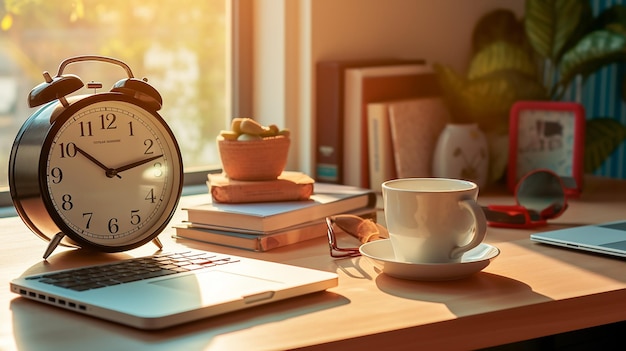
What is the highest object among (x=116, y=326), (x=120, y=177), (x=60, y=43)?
(x=60, y=43)

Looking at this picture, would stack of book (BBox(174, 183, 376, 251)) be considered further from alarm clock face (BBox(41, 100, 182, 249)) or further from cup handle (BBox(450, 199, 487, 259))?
cup handle (BBox(450, 199, 487, 259))

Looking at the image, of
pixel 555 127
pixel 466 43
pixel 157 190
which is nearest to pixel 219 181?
pixel 157 190

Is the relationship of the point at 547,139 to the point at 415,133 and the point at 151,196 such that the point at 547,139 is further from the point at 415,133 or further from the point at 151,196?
the point at 151,196

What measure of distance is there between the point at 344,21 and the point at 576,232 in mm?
764

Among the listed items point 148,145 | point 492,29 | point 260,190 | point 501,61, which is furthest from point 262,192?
point 492,29

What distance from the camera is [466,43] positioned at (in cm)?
215

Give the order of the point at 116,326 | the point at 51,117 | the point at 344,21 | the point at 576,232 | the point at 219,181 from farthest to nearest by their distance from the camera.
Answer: the point at 344,21 < the point at 219,181 < the point at 576,232 < the point at 51,117 < the point at 116,326

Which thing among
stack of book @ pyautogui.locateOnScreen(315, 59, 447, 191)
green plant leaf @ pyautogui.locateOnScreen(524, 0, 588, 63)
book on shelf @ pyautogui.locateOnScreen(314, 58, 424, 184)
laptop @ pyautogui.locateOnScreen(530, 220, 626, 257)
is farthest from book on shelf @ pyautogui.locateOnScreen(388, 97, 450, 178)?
laptop @ pyautogui.locateOnScreen(530, 220, 626, 257)

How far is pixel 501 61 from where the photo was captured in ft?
6.43

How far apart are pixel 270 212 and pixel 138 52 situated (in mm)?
703

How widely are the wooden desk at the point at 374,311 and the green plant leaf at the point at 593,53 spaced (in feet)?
2.14

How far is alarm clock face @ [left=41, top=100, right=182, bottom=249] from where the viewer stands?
120 centimetres

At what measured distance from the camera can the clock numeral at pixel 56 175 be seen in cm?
119

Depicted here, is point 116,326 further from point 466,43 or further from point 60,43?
point 466,43
